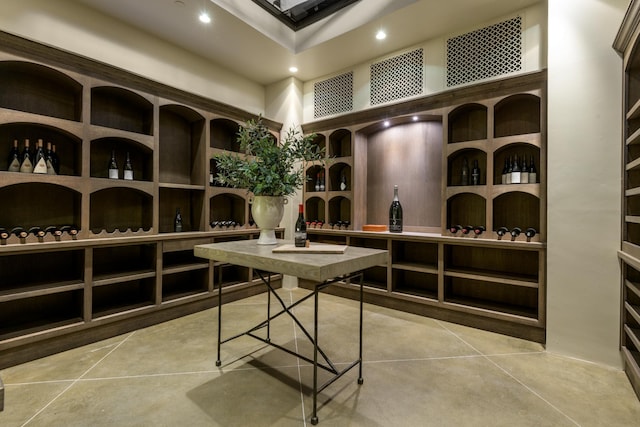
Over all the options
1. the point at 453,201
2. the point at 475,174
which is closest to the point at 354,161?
the point at 453,201

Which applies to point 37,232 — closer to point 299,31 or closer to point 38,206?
point 38,206

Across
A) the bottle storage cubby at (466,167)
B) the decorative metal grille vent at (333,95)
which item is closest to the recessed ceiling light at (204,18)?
the decorative metal grille vent at (333,95)

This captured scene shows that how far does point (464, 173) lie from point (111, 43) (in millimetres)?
3961

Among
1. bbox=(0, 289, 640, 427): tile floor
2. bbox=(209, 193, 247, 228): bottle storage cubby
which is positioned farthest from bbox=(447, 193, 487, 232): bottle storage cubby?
bbox=(209, 193, 247, 228): bottle storage cubby

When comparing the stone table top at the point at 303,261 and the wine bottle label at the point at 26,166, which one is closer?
the stone table top at the point at 303,261

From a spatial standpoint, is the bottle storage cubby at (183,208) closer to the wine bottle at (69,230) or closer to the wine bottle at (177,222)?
the wine bottle at (177,222)

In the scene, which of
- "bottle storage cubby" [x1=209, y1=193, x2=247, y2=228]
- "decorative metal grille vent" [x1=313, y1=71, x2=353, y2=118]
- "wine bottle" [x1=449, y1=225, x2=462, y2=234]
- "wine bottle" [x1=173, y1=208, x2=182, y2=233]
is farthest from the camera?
"decorative metal grille vent" [x1=313, y1=71, x2=353, y2=118]

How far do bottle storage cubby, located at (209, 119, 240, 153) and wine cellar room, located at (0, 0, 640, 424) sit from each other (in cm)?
2

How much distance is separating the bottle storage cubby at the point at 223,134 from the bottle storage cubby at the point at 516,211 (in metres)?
3.27

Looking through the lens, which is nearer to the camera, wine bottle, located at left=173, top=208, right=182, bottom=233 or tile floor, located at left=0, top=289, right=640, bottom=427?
tile floor, located at left=0, top=289, right=640, bottom=427

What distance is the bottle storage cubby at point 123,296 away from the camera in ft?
9.66

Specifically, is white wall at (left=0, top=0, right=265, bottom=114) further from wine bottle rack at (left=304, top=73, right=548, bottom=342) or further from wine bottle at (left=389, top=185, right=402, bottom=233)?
wine bottle at (left=389, top=185, right=402, bottom=233)

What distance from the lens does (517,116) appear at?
3072 millimetres

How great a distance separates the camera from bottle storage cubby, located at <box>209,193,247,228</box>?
13.2 feet
